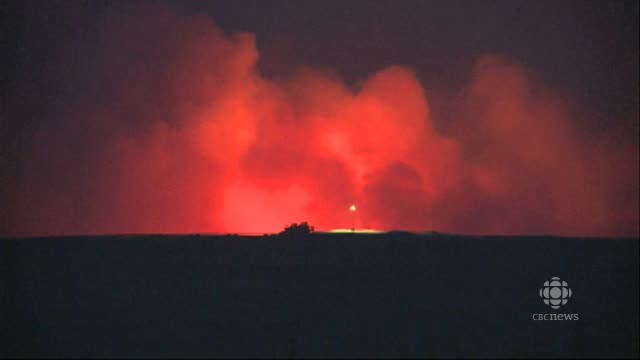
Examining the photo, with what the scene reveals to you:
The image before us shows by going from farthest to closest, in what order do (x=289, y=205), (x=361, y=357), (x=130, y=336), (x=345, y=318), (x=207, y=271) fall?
(x=289, y=205) → (x=207, y=271) → (x=345, y=318) → (x=130, y=336) → (x=361, y=357)

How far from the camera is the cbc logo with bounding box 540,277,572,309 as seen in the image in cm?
1741

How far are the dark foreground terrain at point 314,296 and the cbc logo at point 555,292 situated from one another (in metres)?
0.25

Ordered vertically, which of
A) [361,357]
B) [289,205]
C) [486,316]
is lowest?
[361,357]

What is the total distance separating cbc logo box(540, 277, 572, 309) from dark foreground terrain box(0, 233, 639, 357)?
0.25 meters

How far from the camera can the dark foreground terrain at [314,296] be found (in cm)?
1554

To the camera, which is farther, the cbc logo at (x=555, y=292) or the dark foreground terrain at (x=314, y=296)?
the cbc logo at (x=555, y=292)

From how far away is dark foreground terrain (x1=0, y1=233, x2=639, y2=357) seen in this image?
612 inches

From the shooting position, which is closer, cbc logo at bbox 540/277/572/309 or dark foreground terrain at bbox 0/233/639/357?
dark foreground terrain at bbox 0/233/639/357

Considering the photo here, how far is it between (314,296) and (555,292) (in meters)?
7.20

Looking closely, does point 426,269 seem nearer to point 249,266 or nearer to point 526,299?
point 526,299

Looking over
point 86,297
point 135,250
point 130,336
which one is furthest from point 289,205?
point 130,336

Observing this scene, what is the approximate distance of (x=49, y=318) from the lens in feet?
57.9

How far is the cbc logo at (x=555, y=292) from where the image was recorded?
1741 centimetres

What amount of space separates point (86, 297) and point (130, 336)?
3.67m
